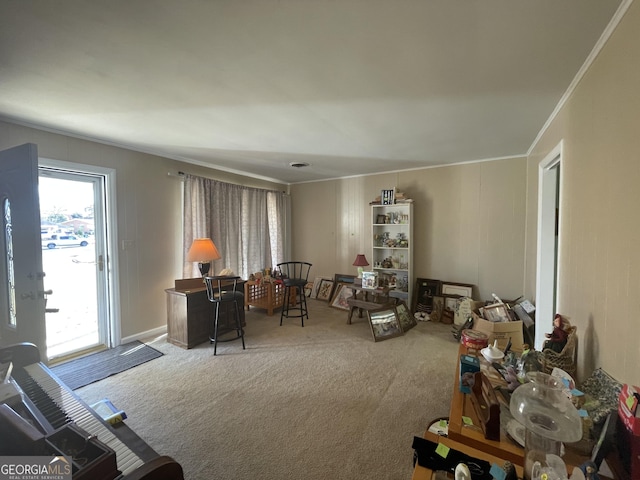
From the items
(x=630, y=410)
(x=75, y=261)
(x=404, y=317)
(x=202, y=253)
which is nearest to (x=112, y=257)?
(x=75, y=261)

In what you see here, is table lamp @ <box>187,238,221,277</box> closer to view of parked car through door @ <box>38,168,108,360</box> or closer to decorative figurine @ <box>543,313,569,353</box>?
view of parked car through door @ <box>38,168,108,360</box>

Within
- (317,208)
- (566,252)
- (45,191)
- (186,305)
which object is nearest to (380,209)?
(317,208)

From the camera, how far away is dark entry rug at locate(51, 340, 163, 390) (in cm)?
240

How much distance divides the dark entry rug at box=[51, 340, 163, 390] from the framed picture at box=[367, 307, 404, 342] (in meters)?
2.51

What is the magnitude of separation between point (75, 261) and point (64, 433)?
117 inches

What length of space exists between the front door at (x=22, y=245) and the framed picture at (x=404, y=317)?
11.5 ft

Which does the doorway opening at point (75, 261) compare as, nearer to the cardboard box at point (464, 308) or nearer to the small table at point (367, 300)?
the small table at point (367, 300)

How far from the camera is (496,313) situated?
287 cm

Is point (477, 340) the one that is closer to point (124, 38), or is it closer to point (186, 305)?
point (124, 38)

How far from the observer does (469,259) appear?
391 centimetres

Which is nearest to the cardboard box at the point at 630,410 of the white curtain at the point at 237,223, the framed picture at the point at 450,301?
the framed picture at the point at 450,301

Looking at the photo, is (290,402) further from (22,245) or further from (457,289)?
(457,289)

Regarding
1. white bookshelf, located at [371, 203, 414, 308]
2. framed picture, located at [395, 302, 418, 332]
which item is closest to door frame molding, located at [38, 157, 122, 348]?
framed picture, located at [395, 302, 418, 332]

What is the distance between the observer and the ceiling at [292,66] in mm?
1151
